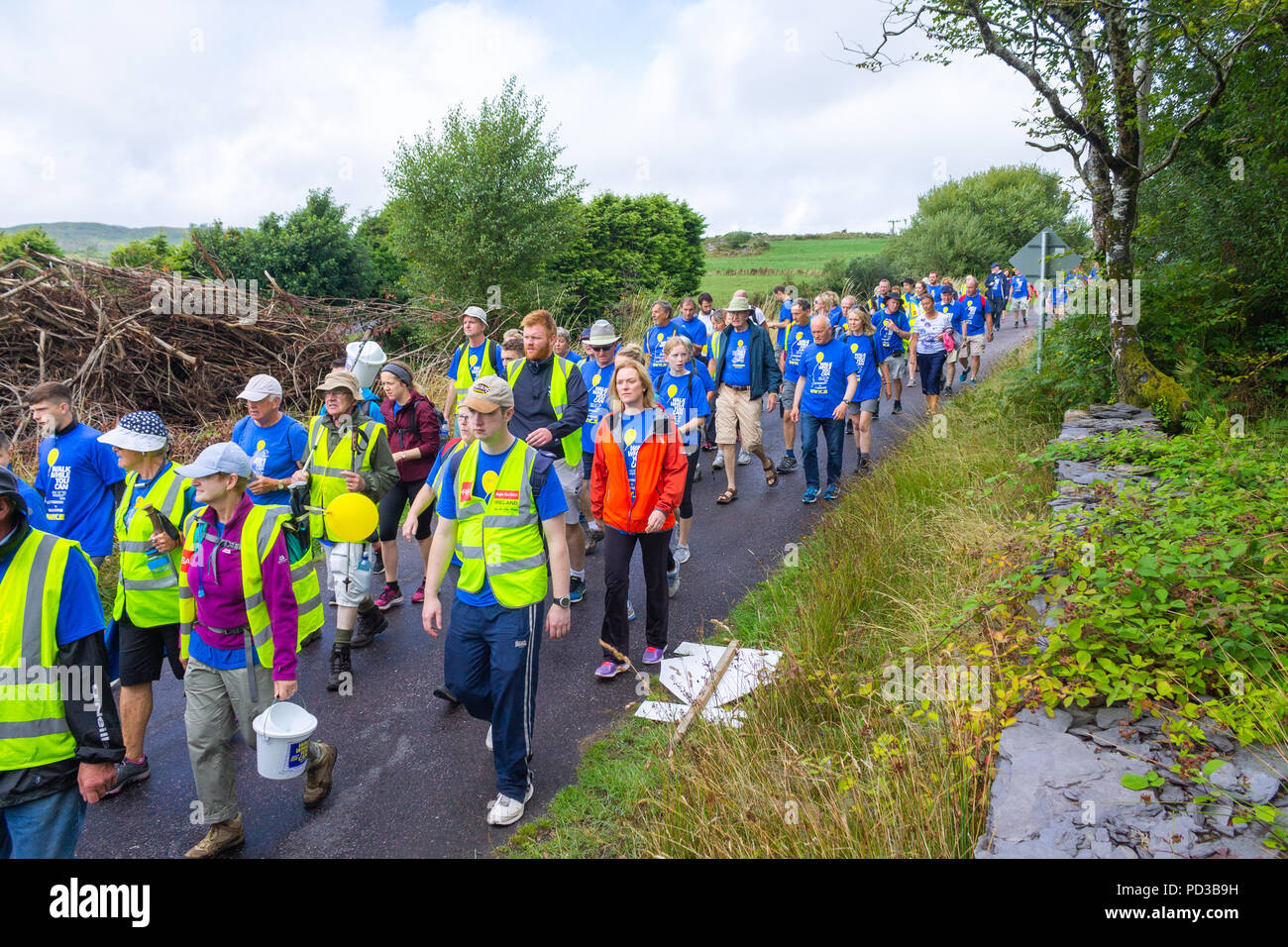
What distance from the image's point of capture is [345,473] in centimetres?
558

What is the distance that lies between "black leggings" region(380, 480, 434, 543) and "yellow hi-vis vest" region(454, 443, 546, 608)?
247 cm

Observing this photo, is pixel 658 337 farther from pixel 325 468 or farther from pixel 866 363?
pixel 325 468

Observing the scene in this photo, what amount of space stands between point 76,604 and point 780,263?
181 ft

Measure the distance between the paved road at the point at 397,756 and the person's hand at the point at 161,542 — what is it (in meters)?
1.46

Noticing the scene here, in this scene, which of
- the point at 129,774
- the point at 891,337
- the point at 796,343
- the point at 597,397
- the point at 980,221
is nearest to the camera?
the point at 129,774

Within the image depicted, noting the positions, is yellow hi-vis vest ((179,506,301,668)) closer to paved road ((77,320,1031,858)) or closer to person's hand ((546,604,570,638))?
paved road ((77,320,1031,858))

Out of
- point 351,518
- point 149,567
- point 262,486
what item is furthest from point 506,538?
point 262,486

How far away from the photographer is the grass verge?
10.7 ft

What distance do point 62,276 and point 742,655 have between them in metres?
11.8

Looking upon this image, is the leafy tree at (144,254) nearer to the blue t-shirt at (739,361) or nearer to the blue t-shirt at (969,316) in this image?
the blue t-shirt at (739,361)

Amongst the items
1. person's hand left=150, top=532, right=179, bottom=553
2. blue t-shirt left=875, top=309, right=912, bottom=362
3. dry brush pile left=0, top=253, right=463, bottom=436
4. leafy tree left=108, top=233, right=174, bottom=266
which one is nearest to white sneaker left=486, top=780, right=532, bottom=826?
person's hand left=150, top=532, right=179, bottom=553

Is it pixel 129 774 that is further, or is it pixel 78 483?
pixel 78 483

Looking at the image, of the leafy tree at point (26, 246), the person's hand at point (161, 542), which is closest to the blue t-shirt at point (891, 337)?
the person's hand at point (161, 542)

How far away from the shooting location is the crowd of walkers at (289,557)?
296 centimetres
